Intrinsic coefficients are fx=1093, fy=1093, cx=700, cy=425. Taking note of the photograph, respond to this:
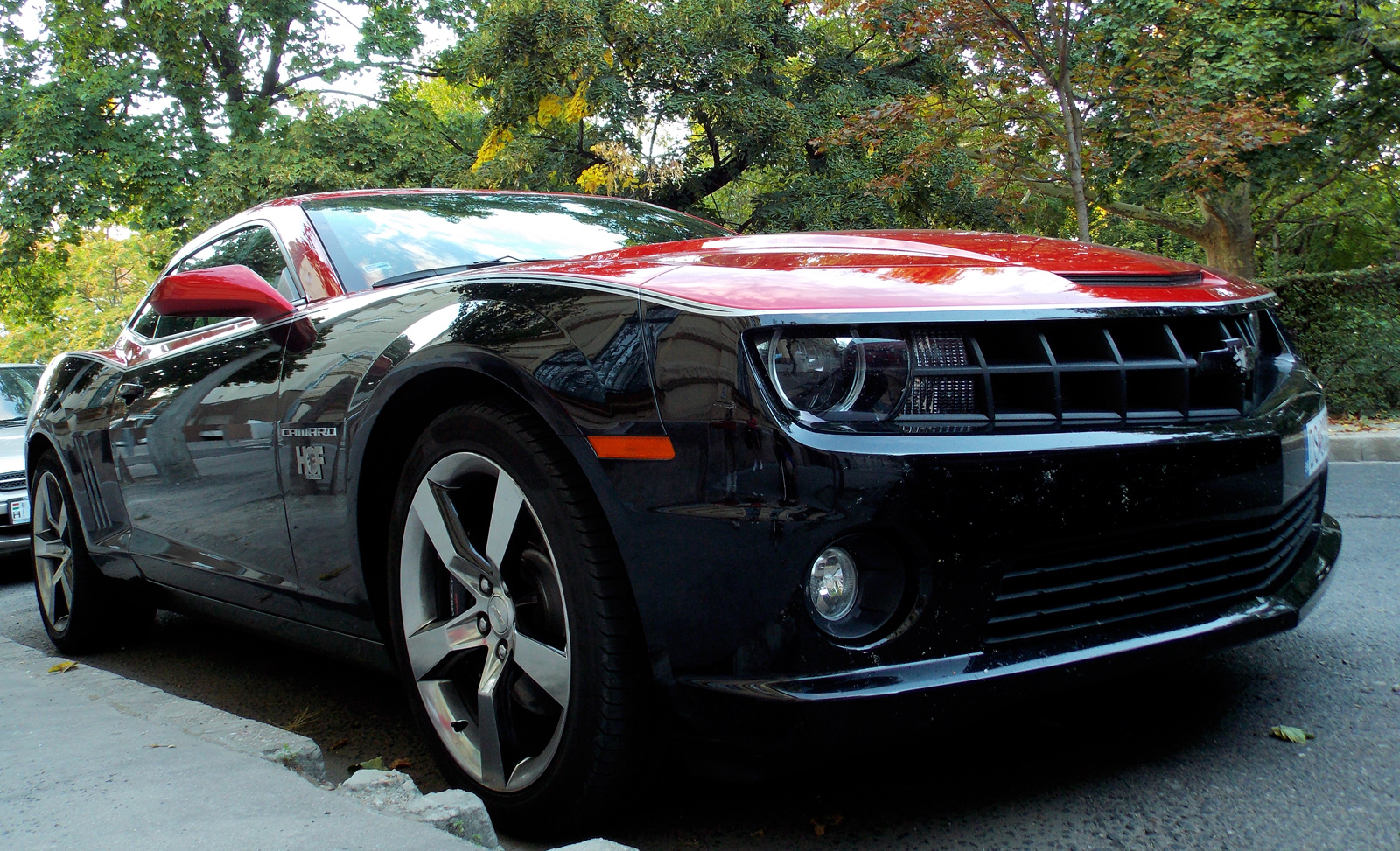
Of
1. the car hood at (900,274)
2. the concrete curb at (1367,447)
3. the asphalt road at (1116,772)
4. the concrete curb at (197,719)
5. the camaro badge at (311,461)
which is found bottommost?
the concrete curb at (1367,447)

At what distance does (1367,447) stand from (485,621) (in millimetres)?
7435

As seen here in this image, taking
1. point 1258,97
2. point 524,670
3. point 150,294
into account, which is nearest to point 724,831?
point 524,670

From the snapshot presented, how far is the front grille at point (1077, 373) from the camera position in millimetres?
1834

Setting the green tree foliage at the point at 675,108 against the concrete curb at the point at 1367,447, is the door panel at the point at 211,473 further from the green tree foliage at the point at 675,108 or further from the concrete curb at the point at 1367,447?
the green tree foliage at the point at 675,108

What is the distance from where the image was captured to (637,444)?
5.98ft

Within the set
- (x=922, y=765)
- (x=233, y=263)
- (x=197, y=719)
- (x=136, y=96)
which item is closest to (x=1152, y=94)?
(x=233, y=263)

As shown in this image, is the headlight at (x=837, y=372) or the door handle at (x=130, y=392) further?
the door handle at (x=130, y=392)

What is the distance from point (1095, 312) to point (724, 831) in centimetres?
119

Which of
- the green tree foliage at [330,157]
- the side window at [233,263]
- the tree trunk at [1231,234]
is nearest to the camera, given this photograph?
the side window at [233,263]

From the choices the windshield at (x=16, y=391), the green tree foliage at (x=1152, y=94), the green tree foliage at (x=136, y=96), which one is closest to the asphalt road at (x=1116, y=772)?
the windshield at (x=16, y=391)

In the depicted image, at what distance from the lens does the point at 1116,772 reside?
2146mm

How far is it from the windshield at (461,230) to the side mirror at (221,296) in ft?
0.63

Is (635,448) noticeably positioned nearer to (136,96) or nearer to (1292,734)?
(1292,734)

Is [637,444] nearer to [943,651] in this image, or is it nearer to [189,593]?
[943,651]
